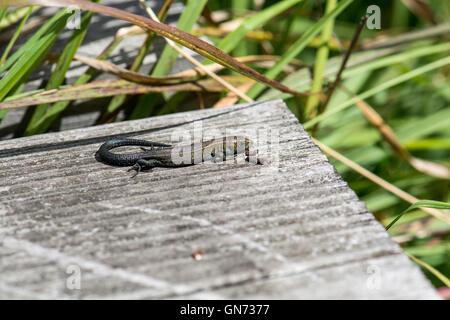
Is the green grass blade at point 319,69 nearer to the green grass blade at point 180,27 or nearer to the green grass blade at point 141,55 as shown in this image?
the green grass blade at point 180,27

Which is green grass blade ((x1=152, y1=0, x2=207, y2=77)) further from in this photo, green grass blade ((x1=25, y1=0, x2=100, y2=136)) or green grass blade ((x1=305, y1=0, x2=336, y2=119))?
green grass blade ((x1=305, y1=0, x2=336, y2=119))

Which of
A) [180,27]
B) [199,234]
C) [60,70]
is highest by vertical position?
[180,27]

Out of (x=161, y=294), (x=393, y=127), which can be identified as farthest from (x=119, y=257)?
(x=393, y=127)

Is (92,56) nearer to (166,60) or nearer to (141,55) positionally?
(141,55)

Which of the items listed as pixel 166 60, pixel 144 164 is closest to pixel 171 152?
pixel 144 164
